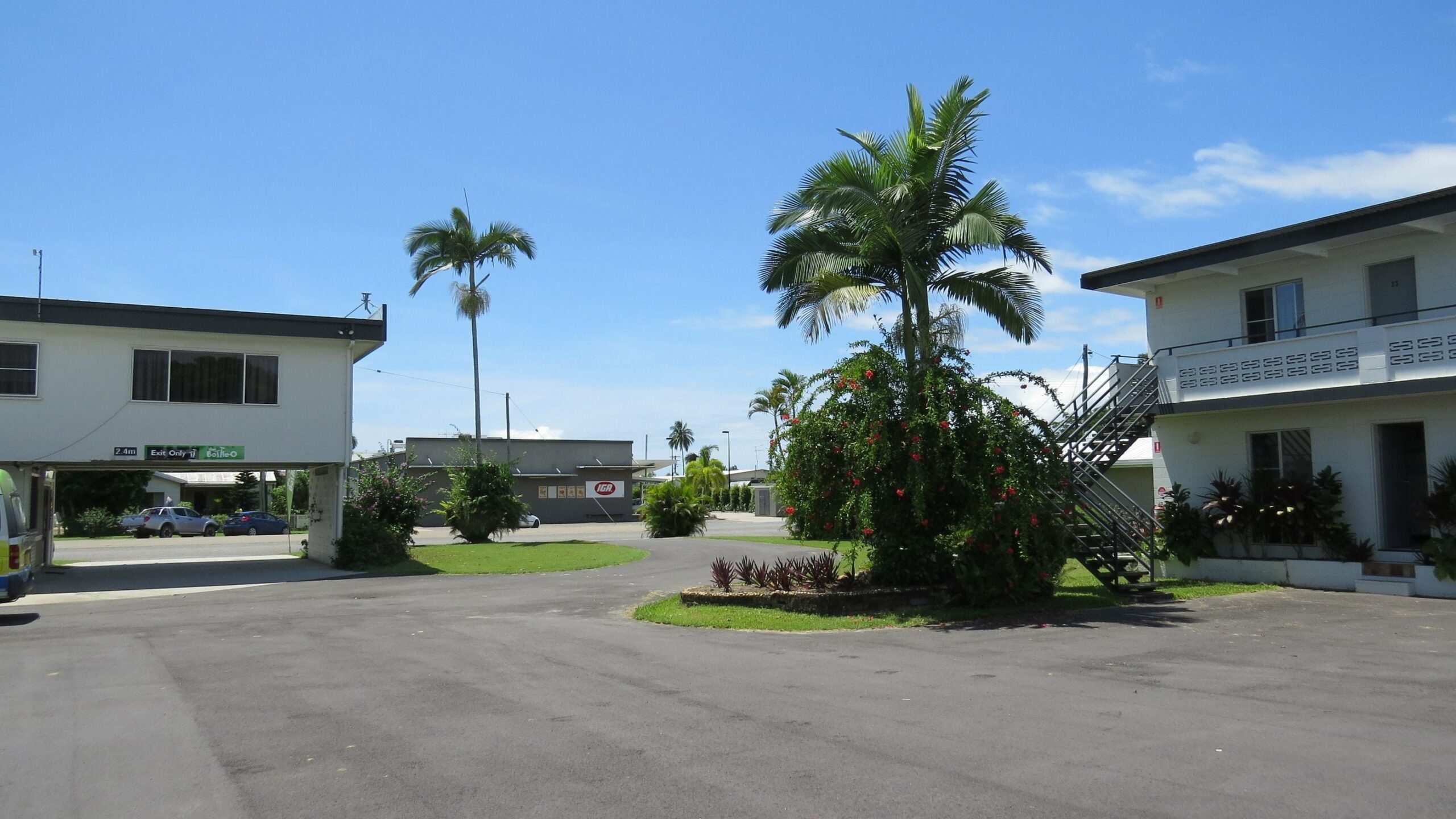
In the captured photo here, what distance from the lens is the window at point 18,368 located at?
74.3 feet

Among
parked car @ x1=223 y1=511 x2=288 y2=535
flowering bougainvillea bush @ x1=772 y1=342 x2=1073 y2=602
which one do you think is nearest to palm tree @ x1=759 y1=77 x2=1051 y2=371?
flowering bougainvillea bush @ x1=772 y1=342 x2=1073 y2=602

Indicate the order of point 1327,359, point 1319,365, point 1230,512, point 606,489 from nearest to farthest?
point 1327,359 < point 1319,365 < point 1230,512 < point 606,489

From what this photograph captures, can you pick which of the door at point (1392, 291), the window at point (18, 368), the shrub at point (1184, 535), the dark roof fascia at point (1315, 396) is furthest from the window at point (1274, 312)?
the window at point (18, 368)

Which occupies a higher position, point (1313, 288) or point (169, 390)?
point (1313, 288)

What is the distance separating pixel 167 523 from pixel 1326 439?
156ft

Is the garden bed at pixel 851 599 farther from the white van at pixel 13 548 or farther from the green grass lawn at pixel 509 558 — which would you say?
the white van at pixel 13 548

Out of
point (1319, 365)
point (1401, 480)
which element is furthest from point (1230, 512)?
point (1319, 365)

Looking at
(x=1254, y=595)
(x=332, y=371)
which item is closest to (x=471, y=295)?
(x=332, y=371)

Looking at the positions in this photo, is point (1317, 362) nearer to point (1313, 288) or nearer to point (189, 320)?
point (1313, 288)

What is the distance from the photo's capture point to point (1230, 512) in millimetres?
18500

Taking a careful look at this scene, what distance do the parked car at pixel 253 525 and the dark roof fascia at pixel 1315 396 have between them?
4396cm

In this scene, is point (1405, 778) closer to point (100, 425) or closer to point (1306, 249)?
point (1306, 249)

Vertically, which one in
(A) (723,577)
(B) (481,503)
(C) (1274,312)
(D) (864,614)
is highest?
(C) (1274,312)

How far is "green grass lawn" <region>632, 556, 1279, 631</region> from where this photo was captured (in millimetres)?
14195
